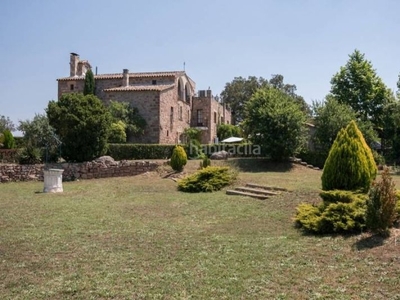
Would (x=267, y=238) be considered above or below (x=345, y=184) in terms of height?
below

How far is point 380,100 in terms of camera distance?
32.9 metres

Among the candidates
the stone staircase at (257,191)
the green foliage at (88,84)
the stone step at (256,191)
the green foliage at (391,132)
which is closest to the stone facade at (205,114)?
the green foliage at (88,84)

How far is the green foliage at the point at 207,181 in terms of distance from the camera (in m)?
14.5

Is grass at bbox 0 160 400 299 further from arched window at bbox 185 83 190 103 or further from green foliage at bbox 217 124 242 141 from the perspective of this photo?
green foliage at bbox 217 124 242 141

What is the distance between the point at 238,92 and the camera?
56.8m

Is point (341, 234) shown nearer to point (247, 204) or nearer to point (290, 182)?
point (247, 204)

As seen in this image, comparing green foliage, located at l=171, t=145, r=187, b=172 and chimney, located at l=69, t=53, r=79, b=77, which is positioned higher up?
chimney, located at l=69, t=53, r=79, b=77

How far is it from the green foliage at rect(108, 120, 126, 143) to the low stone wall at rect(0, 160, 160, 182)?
6.87 metres

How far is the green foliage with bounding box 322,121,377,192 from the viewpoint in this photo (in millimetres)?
9258

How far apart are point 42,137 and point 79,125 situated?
2366mm

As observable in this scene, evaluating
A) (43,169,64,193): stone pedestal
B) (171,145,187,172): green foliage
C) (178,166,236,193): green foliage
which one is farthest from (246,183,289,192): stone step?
(43,169,64,193): stone pedestal

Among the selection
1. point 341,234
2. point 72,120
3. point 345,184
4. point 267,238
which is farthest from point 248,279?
point 72,120

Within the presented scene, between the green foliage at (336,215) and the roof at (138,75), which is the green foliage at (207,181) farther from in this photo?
the roof at (138,75)

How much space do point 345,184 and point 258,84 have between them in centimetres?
4808
